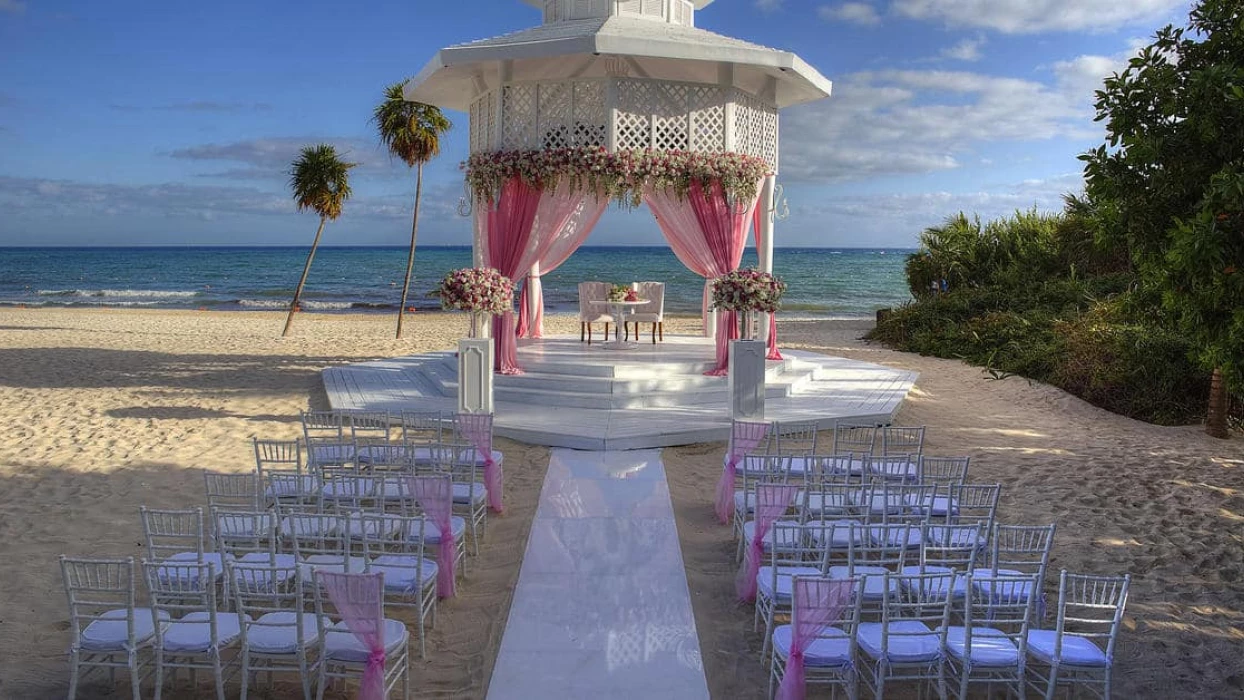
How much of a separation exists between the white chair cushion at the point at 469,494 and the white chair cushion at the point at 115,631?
2328mm

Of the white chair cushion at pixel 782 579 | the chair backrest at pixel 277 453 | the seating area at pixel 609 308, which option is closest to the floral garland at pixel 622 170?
the seating area at pixel 609 308

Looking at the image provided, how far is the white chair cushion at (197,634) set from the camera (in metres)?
4.01

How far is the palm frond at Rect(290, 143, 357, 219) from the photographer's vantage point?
62.4 feet

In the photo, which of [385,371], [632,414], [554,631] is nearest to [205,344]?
[385,371]

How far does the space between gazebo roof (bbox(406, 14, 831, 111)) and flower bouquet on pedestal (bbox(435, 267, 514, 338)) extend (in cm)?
256

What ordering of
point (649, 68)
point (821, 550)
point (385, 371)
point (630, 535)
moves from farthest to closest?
point (385, 371) < point (649, 68) < point (630, 535) < point (821, 550)

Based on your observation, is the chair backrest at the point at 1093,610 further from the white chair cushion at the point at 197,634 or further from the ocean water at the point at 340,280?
the ocean water at the point at 340,280

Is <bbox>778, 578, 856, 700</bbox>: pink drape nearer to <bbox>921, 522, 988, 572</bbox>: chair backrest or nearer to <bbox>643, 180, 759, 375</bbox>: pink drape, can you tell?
<bbox>921, 522, 988, 572</bbox>: chair backrest

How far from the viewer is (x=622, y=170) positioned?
10953 mm

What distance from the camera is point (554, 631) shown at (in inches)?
193

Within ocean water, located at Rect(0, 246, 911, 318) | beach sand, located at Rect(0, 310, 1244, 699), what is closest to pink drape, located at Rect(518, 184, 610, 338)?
beach sand, located at Rect(0, 310, 1244, 699)

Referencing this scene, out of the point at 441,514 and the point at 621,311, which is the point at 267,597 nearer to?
the point at 441,514

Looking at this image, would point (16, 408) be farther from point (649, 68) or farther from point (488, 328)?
point (649, 68)

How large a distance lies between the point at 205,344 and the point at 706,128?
1205 cm
